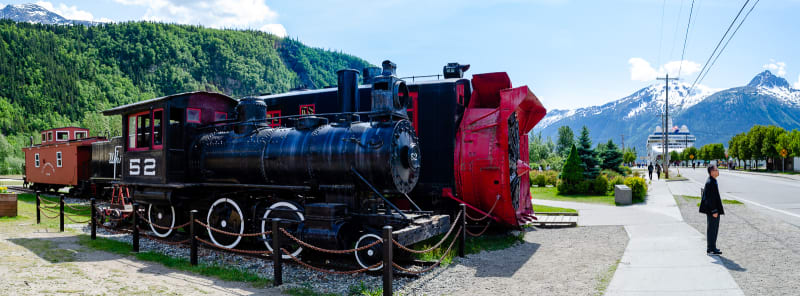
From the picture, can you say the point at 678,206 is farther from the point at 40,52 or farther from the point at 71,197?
the point at 40,52

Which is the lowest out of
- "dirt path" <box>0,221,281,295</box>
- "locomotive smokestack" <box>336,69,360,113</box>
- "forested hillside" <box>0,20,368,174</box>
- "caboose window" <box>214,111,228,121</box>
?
"dirt path" <box>0,221,281,295</box>

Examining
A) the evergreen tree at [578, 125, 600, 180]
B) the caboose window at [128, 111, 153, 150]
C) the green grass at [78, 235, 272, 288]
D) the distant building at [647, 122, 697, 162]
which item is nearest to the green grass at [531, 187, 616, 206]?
the evergreen tree at [578, 125, 600, 180]

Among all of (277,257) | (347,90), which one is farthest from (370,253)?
(347,90)

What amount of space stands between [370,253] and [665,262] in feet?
16.5

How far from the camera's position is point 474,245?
376 inches

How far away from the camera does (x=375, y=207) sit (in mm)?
7430

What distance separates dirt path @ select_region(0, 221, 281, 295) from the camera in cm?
606

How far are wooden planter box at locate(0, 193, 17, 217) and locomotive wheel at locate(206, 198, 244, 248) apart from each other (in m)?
8.26

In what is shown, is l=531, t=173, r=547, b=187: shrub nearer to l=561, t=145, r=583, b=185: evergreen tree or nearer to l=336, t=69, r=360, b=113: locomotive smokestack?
A: l=561, t=145, r=583, b=185: evergreen tree

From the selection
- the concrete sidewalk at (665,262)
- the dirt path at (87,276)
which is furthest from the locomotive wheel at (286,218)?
the concrete sidewalk at (665,262)

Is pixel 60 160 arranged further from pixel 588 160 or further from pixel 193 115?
pixel 588 160

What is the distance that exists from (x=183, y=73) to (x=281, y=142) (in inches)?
5846

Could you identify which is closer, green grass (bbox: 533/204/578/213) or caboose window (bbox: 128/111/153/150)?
caboose window (bbox: 128/111/153/150)

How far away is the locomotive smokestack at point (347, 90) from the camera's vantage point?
862cm
